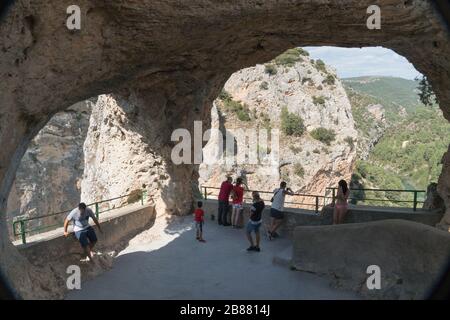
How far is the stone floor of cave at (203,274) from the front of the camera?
7418 mm

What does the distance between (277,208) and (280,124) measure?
32.1m

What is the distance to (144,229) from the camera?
41.6ft

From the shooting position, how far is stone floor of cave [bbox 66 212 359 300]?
292 inches

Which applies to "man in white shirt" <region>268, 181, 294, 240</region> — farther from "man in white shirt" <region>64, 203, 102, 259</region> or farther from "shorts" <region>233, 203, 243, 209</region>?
"man in white shirt" <region>64, 203, 102, 259</region>

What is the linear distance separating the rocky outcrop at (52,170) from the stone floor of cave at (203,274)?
30.8 m

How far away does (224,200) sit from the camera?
39.5 ft

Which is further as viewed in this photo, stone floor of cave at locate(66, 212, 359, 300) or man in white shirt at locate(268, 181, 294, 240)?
man in white shirt at locate(268, 181, 294, 240)

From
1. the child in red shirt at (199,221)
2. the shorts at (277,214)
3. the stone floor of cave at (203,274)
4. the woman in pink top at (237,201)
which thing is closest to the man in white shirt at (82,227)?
the stone floor of cave at (203,274)

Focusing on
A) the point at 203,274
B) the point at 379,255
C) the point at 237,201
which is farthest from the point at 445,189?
the point at 203,274

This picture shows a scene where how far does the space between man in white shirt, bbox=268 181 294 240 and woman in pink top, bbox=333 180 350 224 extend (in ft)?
4.12

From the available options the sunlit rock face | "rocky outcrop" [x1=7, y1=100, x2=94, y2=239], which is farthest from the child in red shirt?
"rocky outcrop" [x1=7, y1=100, x2=94, y2=239]

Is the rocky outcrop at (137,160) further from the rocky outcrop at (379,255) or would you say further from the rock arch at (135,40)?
the rocky outcrop at (379,255)

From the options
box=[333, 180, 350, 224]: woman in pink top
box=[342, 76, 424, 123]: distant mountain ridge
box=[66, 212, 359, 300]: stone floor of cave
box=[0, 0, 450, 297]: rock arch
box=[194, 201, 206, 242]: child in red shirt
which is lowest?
box=[66, 212, 359, 300]: stone floor of cave

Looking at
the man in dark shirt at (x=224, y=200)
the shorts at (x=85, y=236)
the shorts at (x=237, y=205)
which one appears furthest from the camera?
the man in dark shirt at (x=224, y=200)
